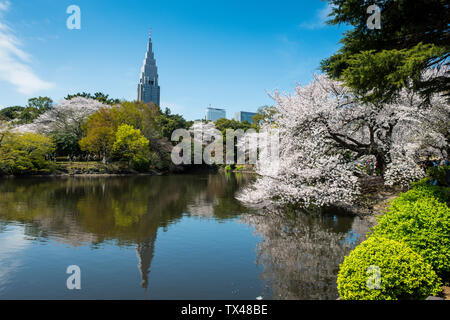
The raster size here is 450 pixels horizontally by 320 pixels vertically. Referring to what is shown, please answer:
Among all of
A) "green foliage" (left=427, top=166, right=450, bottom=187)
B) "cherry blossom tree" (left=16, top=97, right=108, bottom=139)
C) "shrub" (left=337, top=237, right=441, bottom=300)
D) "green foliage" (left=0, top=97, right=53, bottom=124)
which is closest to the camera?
"shrub" (left=337, top=237, right=441, bottom=300)

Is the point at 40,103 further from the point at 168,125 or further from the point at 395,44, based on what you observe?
the point at 395,44

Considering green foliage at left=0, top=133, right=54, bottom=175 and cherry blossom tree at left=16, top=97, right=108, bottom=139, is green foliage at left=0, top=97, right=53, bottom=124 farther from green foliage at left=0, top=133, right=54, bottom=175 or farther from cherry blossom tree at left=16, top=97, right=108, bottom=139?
green foliage at left=0, top=133, right=54, bottom=175

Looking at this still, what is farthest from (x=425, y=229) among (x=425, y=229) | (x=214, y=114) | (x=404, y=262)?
(x=214, y=114)

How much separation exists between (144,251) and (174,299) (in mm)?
3068

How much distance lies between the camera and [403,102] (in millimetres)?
12406

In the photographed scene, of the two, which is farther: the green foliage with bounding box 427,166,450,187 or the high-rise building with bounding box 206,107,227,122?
the high-rise building with bounding box 206,107,227,122

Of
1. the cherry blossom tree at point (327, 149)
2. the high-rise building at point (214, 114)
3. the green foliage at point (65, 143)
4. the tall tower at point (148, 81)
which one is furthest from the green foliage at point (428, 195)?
the high-rise building at point (214, 114)

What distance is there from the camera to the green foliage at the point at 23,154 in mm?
28205

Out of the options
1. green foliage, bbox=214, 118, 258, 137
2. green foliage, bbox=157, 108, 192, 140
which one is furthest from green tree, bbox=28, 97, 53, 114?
green foliage, bbox=214, 118, 258, 137

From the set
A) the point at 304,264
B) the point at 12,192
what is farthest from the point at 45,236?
the point at 12,192

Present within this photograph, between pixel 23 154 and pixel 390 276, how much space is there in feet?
118

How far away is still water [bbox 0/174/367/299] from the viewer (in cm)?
589

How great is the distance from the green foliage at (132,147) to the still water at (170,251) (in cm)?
2132

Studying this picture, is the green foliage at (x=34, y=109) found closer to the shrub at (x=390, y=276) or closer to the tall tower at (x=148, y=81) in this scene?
the shrub at (x=390, y=276)
